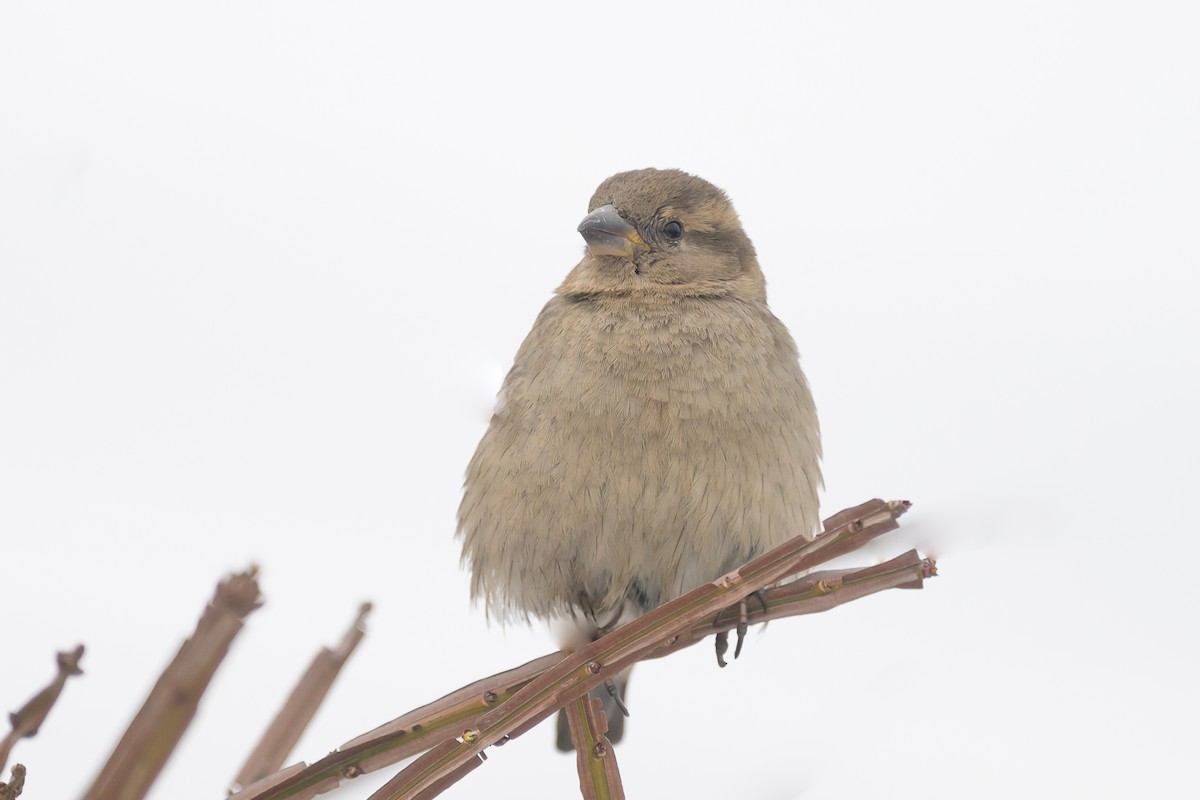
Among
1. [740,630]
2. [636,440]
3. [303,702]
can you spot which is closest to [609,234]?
[636,440]

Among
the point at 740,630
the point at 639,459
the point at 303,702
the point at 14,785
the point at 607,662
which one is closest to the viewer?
the point at 14,785

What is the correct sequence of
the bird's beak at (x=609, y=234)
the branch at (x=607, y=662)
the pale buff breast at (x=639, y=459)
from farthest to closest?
the bird's beak at (x=609, y=234) < the pale buff breast at (x=639, y=459) < the branch at (x=607, y=662)

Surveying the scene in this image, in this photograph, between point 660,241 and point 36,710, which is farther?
point 660,241

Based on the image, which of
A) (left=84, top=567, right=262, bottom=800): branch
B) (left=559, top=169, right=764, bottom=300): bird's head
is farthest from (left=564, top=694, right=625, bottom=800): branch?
(left=559, top=169, right=764, bottom=300): bird's head

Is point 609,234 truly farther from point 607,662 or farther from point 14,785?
point 14,785

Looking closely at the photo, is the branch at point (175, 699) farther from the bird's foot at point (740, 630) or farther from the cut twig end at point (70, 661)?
the bird's foot at point (740, 630)

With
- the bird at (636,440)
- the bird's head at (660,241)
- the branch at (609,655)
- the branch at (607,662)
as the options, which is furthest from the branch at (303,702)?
the bird's head at (660,241)

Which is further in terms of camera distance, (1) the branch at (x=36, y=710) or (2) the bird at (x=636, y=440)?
(2) the bird at (x=636, y=440)
